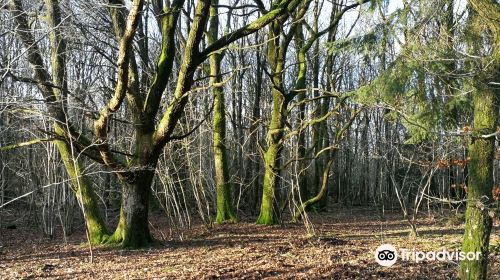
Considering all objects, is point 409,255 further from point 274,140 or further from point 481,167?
point 274,140

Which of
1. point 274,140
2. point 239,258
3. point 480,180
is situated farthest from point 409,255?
point 274,140

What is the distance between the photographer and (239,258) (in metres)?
7.21

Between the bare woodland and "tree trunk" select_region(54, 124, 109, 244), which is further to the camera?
"tree trunk" select_region(54, 124, 109, 244)

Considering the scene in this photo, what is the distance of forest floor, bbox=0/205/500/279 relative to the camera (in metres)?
6.11

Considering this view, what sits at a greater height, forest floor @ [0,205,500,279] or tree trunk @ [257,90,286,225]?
tree trunk @ [257,90,286,225]

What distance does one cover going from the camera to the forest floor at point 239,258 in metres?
6.11

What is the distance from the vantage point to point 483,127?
174 inches

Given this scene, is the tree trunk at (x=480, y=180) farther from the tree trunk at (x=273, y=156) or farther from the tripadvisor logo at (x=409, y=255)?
the tree trunk at (x=273, y=156)

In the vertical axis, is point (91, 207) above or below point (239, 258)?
above

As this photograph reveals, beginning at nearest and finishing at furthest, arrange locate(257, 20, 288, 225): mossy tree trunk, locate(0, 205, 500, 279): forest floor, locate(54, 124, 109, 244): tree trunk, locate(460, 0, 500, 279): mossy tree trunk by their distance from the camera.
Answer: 1. locate(460, 0, 500, 279): mossy tree trunk
2. locate(0, 205, 500, 279): forest floor
3. locate(54, 124, 109, 244): tree trunk
4. locate(257, 20, 288, 225): mossy tree trunk

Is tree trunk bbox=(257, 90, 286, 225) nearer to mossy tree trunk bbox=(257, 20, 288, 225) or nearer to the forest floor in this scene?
Answer: mossy tree trunk bbox=(257, 20, 288, 225)

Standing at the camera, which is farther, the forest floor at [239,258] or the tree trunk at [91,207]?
the tree trunk at [91,207]

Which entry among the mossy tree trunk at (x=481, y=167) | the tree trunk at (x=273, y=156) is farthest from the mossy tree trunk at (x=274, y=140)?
the mossy tree trunk at (x=481, y=167)

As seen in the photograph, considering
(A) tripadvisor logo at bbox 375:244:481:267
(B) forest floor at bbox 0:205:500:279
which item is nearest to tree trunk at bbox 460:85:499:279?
(B) forest floor at bbox 0:205:500:279
